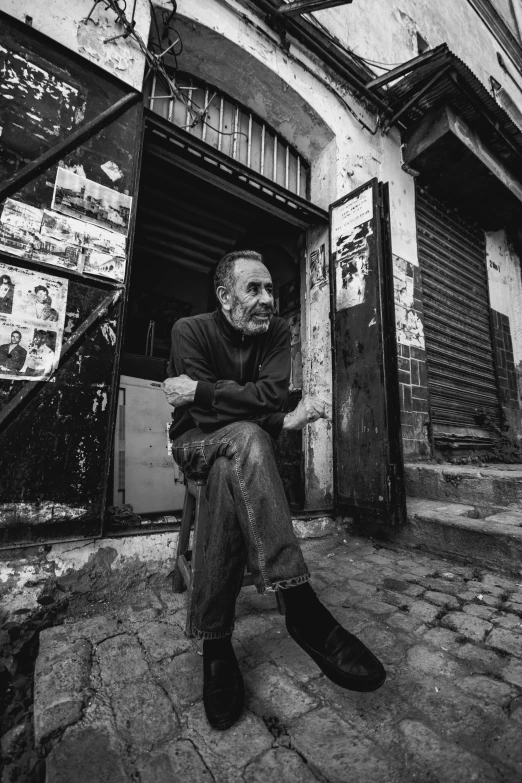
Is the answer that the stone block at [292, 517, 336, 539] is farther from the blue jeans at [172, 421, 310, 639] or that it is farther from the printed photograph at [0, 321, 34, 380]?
the printed photograph at [0, 321, 34, 380]

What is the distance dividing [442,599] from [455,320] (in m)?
4.50

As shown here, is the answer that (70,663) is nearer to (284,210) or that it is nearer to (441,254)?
(284,210)

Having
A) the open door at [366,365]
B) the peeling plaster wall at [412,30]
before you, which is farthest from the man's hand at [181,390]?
the peeling plaster wall at [412,30]

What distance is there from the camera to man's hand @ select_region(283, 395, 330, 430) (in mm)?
1721

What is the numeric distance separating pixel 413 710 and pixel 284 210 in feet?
13.3

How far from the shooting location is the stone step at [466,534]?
7.66 feet

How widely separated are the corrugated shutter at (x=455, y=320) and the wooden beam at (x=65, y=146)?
4.00 m

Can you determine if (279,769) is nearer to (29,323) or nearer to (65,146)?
(29,323)

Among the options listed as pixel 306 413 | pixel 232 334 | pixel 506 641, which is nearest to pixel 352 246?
pixel 232 334

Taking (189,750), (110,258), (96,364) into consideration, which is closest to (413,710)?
(189,750)

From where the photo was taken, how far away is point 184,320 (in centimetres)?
195

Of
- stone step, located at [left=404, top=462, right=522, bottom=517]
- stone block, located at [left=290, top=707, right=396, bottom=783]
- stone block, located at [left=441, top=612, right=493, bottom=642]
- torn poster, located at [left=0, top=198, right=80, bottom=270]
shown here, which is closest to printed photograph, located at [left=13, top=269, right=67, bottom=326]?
torn poster, located at [left=0, top=198, right=80, bottom=270]

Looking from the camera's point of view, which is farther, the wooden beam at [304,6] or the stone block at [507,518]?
the wooden beam at [304,6]

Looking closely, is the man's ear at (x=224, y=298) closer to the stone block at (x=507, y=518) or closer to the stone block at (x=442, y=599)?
the stone block at (x=442, y=599)
